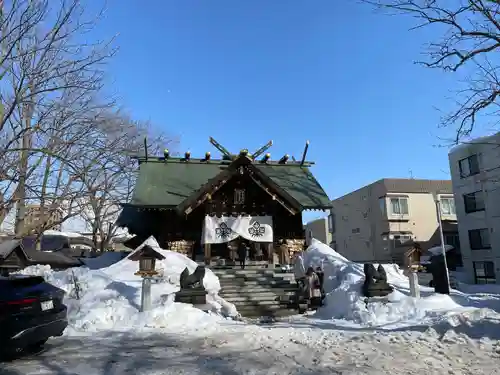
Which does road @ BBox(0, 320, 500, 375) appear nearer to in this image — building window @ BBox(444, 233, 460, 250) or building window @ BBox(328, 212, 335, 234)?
building window @ BBox(444, 233, 460, 250)

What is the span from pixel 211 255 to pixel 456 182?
24.6 meters

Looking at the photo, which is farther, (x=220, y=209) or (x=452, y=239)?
(x=452, y=239)

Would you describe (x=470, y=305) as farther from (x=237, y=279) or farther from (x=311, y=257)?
(x=237, y=279)

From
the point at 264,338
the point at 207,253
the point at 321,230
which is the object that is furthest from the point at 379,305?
the point at 321,230

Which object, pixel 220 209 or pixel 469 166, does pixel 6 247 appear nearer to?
pixel 220 209

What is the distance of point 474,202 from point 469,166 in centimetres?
307

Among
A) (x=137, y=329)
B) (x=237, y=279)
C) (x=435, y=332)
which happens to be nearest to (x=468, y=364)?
(x=435, y=332)

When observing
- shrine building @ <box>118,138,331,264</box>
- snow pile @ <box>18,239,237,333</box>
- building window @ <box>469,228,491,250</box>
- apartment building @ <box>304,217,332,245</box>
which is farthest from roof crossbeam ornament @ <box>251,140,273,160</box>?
apartment building @ <box>304,217,332,245</box>

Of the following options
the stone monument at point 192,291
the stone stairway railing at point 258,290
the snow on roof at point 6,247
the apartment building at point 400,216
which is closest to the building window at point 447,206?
the apartment building at point 400,216

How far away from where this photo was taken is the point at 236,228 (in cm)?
1894

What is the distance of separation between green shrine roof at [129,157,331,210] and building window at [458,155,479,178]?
16108 mm

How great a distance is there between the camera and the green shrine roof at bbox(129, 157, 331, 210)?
67.7 ft

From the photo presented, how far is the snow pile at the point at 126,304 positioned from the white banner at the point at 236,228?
387 centimetres

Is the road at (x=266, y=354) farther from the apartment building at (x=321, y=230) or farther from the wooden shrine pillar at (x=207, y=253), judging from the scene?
the apartment building at (x=321, y=230)
